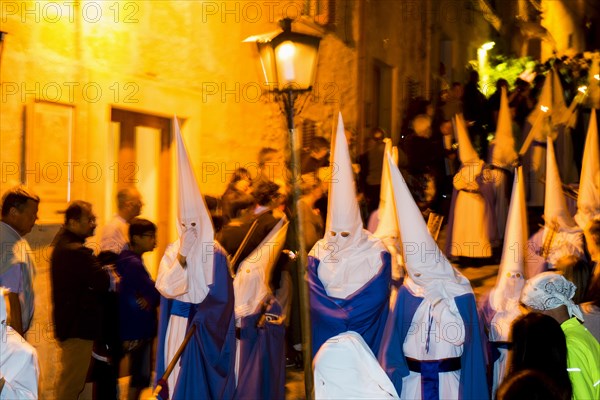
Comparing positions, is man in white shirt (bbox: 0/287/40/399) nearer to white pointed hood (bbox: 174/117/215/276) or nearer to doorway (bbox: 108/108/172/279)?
white pointed hood (bbox: 174/117/215/276)

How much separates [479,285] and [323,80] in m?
4.37

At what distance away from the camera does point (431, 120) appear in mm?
12961

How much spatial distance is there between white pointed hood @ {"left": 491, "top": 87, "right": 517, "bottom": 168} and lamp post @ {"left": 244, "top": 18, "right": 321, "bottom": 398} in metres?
7.08

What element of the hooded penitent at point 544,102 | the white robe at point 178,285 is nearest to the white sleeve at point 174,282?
the white robe at point 178,285

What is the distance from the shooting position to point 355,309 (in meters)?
6.30

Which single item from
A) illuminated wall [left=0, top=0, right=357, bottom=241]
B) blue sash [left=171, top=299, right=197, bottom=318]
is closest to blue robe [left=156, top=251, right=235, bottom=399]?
blue sash [left=171, top=299, right=197, bottom=318]

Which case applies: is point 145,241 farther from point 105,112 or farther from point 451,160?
point 451,160

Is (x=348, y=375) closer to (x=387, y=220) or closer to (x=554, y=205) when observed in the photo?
(x=387, y=220)

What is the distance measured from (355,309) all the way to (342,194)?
89cm

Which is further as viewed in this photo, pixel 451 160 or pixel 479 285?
pixel 451 160

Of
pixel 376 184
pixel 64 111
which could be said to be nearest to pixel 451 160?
pixel 376 184

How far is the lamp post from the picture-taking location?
632 cm

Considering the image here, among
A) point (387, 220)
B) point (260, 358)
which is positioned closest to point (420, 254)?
point (387, 220)

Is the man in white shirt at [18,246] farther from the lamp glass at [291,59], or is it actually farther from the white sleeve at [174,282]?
the lamp glass at [291,59]
